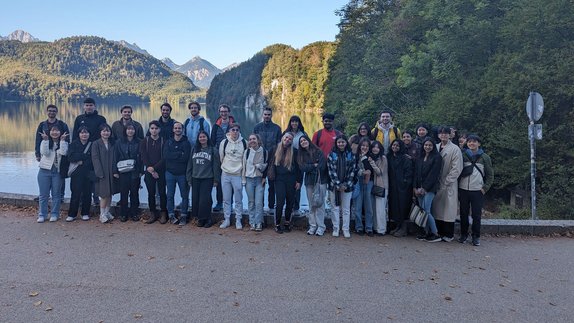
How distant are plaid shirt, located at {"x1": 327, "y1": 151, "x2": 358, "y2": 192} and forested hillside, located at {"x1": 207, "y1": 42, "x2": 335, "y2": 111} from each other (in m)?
56.6

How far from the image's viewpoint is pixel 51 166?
716 centimetres

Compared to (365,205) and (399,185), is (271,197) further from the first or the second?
(399,185)

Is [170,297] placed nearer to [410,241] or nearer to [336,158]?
[336,158]

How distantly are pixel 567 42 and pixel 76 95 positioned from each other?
180m

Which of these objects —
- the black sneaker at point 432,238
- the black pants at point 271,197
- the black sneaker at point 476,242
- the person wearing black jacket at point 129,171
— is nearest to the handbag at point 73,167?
the person wearing black jacket at point 129,171

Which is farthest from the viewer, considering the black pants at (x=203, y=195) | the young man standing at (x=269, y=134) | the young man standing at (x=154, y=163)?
the young man standing at (x=269, y=134)

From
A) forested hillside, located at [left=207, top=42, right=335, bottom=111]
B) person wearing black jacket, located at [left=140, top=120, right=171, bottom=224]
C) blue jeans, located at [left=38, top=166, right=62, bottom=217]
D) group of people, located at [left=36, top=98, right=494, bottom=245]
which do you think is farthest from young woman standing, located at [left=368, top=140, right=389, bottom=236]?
forested hillside, located at [left=207, top=42, right=335, bottom=111]

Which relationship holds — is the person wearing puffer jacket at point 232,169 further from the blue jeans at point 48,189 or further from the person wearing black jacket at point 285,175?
the blue jeans at point 48,189

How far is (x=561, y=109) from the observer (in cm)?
1321

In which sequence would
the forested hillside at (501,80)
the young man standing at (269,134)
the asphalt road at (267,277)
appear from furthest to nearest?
the forested hillside at (501,80) < the young man standing at (269,134) < the asphalt road at (267,277)

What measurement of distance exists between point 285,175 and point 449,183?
2.70 m

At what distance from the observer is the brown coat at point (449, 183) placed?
20.9 feet

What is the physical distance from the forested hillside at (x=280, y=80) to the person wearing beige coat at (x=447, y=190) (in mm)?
56572

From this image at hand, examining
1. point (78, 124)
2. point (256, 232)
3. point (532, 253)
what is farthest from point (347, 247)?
point (78, 124)
